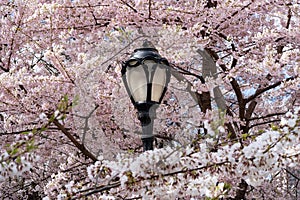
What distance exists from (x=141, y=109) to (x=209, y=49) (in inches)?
106

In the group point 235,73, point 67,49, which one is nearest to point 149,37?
point 235,73

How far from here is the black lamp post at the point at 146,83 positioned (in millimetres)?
3227

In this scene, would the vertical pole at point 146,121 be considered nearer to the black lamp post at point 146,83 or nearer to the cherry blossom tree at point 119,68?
the black lamp post at point 146,83

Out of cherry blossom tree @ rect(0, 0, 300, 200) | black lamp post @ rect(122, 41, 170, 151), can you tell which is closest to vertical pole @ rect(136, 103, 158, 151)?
black lamp post @ rect(122, 41, 170, 151)

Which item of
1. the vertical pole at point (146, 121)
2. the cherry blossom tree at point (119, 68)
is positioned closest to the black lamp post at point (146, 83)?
the vertical pole at point (146, 121)

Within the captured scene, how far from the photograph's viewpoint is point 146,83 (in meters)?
3.27

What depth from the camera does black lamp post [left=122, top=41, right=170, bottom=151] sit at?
10.6 feet

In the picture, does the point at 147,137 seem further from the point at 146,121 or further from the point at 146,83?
the point at 146,83

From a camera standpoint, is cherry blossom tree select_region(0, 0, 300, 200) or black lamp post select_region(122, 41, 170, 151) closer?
black lamp post select_region(122, 41, 170, 151)

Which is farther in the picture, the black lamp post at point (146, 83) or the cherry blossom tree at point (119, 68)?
the cherry blossom tree at point (119, 68)

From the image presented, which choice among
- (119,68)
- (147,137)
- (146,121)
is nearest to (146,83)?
(146,121)

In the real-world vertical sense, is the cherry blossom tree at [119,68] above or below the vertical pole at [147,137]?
above

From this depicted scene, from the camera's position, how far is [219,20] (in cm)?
506

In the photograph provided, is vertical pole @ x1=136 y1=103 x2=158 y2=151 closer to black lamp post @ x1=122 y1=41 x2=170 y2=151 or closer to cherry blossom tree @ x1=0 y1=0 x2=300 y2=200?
black lamp post @ x1=122 y1=41 x2=170 y2=151
